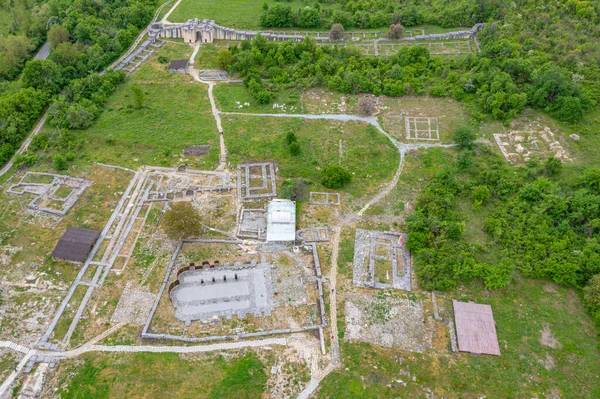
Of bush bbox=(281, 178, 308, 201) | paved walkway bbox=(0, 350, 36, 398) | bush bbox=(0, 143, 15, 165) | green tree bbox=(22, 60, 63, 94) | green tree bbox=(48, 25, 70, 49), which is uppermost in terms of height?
green tree bbox=(48, 25, 70, 49)

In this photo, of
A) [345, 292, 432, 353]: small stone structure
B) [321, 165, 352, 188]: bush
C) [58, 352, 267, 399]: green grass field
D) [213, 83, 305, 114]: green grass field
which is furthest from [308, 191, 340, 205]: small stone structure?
[58, 352, 267, 399]: green grass field

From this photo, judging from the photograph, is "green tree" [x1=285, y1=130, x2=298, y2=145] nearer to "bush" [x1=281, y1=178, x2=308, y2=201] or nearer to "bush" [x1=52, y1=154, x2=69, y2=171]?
"bush" [x1=281, y1=178, x2=308, y2=201]

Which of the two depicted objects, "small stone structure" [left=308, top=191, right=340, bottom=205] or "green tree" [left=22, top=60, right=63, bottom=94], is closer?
"small stone structure" [left=308, top=191, right=340, bottom=205]

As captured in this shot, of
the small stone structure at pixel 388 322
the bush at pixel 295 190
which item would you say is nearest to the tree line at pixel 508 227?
the small stone structure at pixel 388 322

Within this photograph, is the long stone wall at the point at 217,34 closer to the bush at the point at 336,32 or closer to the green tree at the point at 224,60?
the bush at the point at 336,32

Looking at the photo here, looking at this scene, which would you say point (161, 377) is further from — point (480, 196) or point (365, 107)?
point (365, 107)

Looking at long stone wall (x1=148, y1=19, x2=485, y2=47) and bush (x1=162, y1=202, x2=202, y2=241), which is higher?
long stone wall (x1=148, y1=19, x2=485, y2=47)

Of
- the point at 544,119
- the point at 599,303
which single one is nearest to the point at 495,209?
the point at 599,303

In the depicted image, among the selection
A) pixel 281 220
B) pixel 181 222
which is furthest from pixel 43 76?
pixel 281 220
